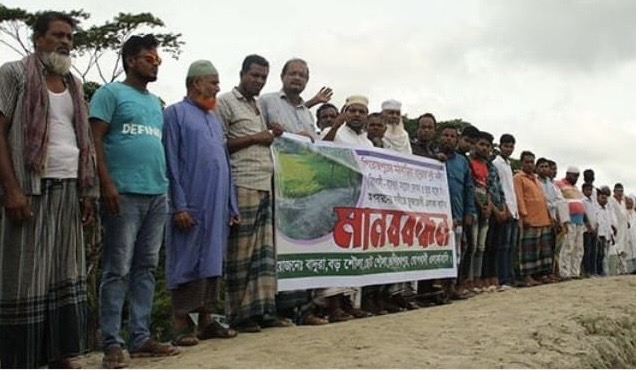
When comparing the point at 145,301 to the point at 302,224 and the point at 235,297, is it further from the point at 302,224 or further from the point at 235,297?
the point at 302,224

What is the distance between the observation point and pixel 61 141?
4.12 metres

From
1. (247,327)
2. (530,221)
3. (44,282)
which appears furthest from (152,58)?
(530,221)

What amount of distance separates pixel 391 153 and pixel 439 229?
1.01m

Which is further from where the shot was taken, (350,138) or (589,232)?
(589,232)

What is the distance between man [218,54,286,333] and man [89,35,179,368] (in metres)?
0.88

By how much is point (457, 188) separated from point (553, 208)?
118 inches

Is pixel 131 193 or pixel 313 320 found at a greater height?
pixel 131 193

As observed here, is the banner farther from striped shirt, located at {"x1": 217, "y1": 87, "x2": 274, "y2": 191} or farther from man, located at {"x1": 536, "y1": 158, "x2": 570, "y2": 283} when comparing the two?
man, located at {"x1": 536, "y1": 158, "x2": 570, "y2": 283}

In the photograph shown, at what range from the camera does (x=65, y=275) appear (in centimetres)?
403

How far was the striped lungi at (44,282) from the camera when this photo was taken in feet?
12.6

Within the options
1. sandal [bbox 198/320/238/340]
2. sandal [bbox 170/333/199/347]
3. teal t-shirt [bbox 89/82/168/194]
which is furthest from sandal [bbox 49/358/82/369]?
sandal [bbox 198/320/238/340]

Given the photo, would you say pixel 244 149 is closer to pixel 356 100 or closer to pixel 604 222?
pixel 356 100

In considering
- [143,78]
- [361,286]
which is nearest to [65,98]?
[143,78]

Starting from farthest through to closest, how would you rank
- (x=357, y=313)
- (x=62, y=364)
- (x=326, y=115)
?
(x=326, y=115) → (x=357, y=313) → (x=62, y=364)
